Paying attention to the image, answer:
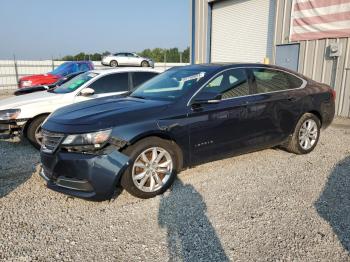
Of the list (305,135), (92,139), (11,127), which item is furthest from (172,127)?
(11,127)

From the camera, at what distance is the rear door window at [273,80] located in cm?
475

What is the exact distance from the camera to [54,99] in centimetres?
616

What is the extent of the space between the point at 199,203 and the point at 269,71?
8.27 feet

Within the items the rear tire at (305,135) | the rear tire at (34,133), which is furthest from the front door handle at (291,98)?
the rear tire at (34,133)

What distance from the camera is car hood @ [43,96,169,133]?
11.6 ft

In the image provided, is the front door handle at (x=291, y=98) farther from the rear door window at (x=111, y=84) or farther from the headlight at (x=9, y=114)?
the headlight at (x=9, y=114)

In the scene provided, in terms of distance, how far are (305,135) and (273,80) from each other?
1198 millimetres

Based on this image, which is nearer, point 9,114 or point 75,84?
point 9,114

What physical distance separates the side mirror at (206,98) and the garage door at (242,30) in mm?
8424

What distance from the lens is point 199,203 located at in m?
3.68

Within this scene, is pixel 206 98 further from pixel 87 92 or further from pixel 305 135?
pixel 87 92

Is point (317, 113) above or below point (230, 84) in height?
below

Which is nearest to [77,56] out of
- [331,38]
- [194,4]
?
[194,4]

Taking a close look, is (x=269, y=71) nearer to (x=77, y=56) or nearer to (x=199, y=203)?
(x=199, y=203)
